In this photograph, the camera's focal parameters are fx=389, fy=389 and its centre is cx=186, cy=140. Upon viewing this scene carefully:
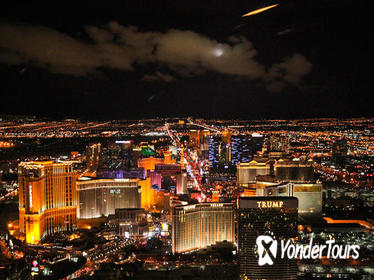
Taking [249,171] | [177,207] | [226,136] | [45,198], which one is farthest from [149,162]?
[177,207]

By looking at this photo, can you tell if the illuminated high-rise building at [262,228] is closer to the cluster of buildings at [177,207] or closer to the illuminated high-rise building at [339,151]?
the cluster of buildings at [177,207]

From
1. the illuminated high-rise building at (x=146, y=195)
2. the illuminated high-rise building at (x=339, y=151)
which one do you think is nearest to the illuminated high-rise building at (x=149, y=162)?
the illuminated high-rise building at (x=146, y=195)

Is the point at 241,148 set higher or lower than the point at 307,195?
higher

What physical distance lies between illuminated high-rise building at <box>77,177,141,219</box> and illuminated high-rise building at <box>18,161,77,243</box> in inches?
33.9

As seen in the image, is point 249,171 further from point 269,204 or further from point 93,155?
point 269,204

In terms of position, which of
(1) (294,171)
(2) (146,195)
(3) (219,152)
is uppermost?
(3) (219,152)

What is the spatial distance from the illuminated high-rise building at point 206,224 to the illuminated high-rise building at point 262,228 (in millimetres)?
2762

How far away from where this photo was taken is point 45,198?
12000 millimetres

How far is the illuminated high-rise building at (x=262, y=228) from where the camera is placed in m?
8.60

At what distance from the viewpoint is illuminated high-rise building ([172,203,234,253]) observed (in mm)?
11234

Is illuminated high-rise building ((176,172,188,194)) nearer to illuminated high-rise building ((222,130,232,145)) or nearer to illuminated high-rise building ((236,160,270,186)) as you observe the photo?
illuminated high-rise building ((236,160,270,186))

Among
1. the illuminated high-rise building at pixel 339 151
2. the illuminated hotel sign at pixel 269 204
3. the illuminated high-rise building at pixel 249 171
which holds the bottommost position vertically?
the illuminated high-rise building at pixel 249 171

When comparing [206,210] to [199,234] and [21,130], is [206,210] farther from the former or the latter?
[21,130]

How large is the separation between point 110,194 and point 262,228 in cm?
676
